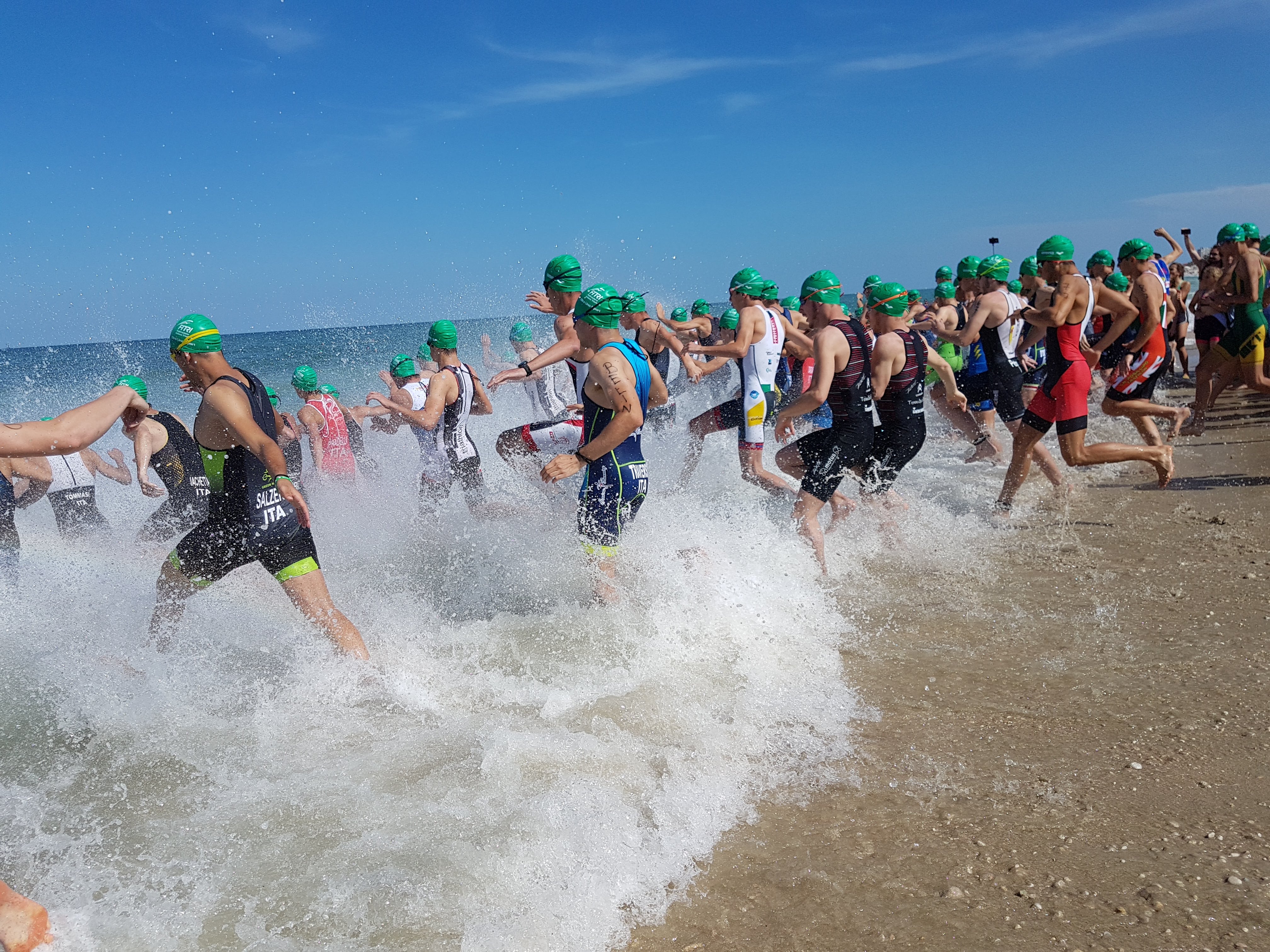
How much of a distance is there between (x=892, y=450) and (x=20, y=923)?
197 inches

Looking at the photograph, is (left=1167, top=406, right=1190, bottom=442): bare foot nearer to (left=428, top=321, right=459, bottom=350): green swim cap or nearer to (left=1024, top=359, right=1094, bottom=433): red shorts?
(left=1024, top=359, right=1094, bottom=433): red shorts

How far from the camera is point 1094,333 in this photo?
10703 mm

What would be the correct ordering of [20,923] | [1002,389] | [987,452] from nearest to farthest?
[20,923], [1002,389], [987,452]

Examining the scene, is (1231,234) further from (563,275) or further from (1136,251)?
(563,275)

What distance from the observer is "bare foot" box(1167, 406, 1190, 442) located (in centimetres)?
722

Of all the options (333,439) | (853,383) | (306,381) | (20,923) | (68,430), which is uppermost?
(68,430)

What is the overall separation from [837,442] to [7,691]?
14.9ft

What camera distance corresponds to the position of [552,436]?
211 inches

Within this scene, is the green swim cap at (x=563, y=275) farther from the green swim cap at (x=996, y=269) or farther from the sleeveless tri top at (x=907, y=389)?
the green swim cap at (x=996, y=269)

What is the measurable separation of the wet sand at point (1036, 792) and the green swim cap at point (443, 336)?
3.61 metres

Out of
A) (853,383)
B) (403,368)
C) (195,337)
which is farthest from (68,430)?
(403,368)

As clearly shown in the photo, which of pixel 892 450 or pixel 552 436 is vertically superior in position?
pixel 552 436

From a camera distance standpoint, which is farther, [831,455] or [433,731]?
[831,455]

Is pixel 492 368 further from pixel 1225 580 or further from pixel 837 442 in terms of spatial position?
pixel 1225 580
